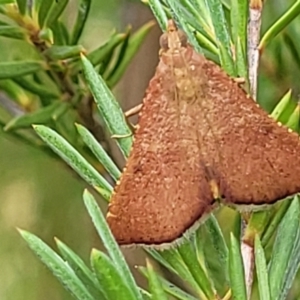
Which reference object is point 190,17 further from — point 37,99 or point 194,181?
point 37,99

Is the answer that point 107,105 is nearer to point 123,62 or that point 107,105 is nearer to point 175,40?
point 175,40

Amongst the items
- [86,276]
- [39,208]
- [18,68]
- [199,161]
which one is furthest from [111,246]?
[39,208]

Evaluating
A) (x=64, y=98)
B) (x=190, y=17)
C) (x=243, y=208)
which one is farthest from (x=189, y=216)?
(x=64, y=98)

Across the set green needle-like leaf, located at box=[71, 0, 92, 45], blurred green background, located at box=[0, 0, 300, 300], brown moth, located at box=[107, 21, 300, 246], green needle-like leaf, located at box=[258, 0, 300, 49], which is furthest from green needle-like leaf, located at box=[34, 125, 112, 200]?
blurred green background, located at box=[0, 0, 300, 300]

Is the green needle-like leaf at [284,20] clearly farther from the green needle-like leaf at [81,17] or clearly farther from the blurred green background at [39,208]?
the blurred green background at [39,208]

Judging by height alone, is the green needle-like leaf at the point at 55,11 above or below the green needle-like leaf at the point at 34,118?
above

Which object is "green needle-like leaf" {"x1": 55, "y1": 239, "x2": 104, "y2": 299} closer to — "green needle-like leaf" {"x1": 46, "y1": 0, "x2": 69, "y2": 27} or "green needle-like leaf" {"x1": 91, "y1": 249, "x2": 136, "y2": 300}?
"green needle-like leaf" {"x1": 91, "y1": 249, "x2": 136, "y2": 300}

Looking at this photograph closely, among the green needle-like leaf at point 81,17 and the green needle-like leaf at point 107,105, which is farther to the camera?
the green needle-like leaf at point 81,17

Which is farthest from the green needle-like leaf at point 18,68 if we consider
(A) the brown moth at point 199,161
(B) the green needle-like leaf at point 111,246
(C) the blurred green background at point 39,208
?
(C) the blurred green background at point 39,208
